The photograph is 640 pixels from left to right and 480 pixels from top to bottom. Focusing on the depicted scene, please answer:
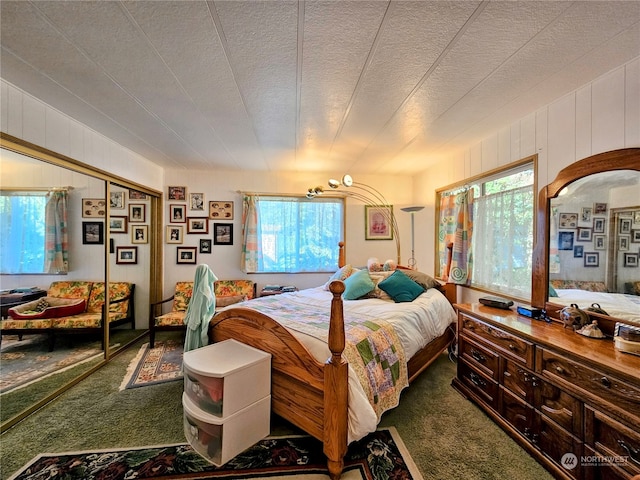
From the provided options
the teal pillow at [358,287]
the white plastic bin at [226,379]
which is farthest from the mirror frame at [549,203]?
the white plastic bin at [226,379]

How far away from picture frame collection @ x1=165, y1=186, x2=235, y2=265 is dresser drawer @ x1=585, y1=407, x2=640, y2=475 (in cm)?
413

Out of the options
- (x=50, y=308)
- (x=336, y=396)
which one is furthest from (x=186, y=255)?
(x=336, y=396)

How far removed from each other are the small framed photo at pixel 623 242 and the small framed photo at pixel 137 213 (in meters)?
5.00

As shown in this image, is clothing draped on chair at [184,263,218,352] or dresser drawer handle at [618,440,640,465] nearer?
dresser drawer handle at [618,440,640,465]

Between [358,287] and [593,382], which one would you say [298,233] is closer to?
[358,287]

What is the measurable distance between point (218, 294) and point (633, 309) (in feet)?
13.8

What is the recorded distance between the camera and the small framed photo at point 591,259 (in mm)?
1758

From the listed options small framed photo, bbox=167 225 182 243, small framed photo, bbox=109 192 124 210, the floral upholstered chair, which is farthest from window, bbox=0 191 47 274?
small framed photo, bbox=167 225 182 243

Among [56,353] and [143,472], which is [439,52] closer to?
[143,472]

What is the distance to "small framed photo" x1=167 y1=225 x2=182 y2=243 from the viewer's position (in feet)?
13.3

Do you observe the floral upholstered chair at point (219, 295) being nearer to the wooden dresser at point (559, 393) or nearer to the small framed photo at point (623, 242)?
the wooden dresser at point (559, 393)

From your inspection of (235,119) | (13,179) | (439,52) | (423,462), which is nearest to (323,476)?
(423,462)

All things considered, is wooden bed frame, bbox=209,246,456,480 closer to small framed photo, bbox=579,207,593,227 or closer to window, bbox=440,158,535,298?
window, bbox=440,158,535,298

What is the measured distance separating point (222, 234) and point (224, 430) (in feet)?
10.0
